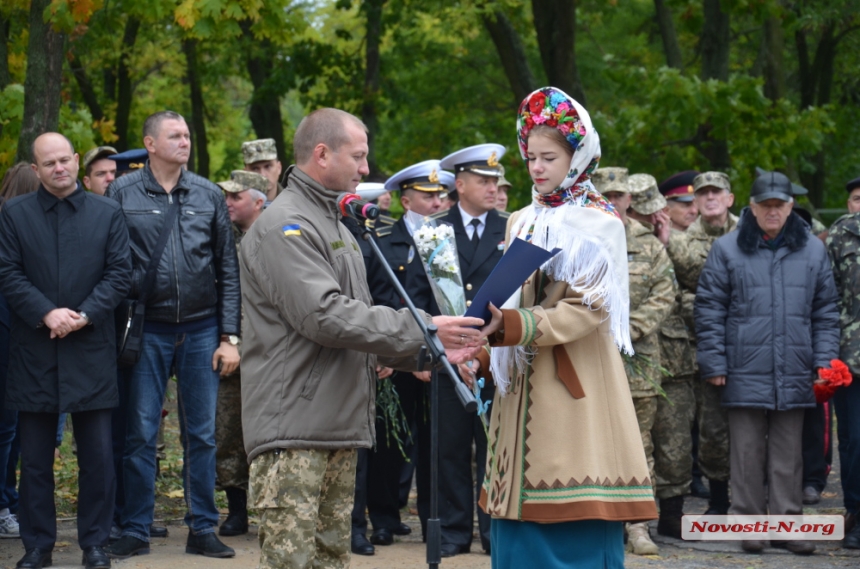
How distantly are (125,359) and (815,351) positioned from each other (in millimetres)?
4292

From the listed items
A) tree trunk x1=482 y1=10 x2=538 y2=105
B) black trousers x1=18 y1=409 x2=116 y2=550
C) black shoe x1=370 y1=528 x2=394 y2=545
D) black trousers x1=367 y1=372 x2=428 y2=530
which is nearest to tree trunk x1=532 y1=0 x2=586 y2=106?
tree trunk x1=482 y1=10 x2=538 y2=105

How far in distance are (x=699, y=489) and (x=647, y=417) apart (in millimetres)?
2344

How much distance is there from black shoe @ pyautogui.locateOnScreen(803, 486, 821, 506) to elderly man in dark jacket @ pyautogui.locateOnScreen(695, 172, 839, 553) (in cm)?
145

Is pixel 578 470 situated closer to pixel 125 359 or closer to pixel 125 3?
pixel 125 359

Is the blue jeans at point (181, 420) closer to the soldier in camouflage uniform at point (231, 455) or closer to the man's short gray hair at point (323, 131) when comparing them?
the soldier in camouflage uniform at point (231, 455)

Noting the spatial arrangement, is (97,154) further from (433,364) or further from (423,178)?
(433,364)

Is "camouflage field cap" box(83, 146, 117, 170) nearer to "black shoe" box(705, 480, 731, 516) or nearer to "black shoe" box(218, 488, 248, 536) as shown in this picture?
"black shoe" box(218, 488, 248, 536)

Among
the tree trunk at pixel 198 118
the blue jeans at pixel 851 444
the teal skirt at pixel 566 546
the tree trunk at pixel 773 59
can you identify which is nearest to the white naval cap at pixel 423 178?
the blue jeans at pixel 851 444

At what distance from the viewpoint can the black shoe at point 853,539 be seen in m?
7.28

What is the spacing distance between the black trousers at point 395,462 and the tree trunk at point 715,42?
9194mm

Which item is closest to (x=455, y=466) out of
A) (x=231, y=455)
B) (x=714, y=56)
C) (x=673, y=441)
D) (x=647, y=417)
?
(x=647, y=417)

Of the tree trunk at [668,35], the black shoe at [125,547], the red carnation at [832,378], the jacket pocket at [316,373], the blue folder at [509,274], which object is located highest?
the tree trunk at [668,35]

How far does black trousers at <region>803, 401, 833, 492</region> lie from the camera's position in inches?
326

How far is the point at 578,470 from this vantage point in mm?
4273
